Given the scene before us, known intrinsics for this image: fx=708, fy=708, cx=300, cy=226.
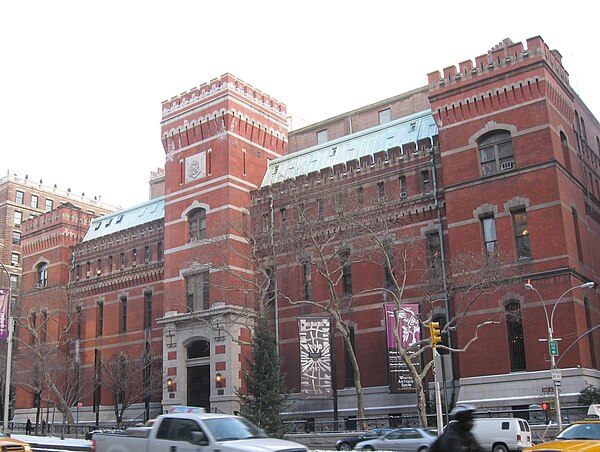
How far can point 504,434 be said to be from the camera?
93.7ft

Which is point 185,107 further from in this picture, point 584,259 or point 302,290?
point 584,259

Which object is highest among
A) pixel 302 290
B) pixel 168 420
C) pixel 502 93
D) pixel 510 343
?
pixel 502 93

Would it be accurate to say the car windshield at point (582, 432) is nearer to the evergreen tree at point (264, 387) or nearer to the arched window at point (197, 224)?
the evergreen tree at point (264, 387)

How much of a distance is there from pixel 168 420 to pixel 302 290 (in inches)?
1200

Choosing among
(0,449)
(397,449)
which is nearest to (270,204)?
(397,449)

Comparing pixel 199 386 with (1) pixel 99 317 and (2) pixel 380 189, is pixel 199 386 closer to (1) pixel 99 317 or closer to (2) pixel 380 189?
(1) pixel 99 317

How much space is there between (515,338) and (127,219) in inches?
1507

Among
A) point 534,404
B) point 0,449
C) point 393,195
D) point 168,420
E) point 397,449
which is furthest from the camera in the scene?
point 393,195

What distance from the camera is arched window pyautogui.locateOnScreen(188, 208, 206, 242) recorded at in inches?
1989

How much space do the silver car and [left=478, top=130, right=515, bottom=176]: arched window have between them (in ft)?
55.9

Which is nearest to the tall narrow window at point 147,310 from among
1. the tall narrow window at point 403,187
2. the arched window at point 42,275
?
the arched window at point 42,275

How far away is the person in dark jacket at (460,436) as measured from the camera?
9773 mm

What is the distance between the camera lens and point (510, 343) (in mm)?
37219

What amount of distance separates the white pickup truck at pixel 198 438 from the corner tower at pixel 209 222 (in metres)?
27.3
